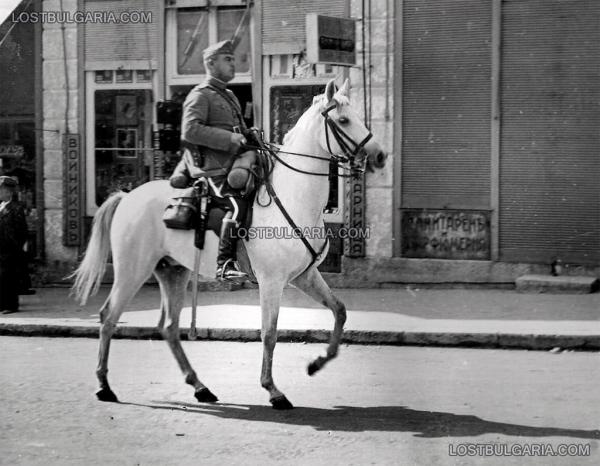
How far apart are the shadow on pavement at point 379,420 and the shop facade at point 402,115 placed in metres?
6.72

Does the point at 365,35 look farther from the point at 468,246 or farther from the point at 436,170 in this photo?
the point at 468,246

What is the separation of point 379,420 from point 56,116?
11.3 metres

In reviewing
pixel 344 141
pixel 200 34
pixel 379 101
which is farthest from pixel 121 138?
pixel 344 141

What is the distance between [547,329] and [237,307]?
4.15m

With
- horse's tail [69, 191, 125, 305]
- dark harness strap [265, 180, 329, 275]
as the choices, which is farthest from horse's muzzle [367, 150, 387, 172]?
horse's tail [69, 191, 125, 305]

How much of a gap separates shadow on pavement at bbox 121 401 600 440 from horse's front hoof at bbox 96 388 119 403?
150 millimetres

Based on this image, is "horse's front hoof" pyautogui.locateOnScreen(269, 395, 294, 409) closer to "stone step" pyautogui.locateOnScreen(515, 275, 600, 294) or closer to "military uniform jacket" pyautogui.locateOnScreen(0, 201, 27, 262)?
"stone step" pyautogui.locateOnScreen(515, 275, 600, 294)

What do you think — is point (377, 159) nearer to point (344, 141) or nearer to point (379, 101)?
point (344, 141)

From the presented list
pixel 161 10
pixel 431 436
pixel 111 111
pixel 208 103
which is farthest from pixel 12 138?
pixel 431 436

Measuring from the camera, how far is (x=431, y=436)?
717cm

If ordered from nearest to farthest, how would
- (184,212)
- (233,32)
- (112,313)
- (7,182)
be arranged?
(184,212), (112,313), (7,182), (233,32)

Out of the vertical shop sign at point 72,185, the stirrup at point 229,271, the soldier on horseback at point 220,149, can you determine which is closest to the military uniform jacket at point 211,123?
the soldier on horseback at point 220,149

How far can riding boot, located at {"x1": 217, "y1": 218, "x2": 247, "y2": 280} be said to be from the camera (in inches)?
342

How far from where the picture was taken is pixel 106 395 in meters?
8.77
